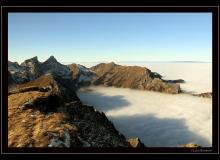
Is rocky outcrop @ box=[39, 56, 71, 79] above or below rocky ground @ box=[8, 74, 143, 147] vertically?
above

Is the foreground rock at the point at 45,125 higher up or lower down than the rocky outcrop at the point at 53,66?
lower down

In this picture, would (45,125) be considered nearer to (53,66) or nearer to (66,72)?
(53,66)

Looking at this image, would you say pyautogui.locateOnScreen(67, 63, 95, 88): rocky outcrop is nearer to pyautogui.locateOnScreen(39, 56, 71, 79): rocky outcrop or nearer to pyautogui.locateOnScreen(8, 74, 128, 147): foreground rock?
pyautogui.locateOnScreen(39, 56, 71, 79): rocky outcrop

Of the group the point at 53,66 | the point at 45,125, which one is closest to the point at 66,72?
the point at 53,66

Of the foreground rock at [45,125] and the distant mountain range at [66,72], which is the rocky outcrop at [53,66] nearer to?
the distant mountain range at [66,72]

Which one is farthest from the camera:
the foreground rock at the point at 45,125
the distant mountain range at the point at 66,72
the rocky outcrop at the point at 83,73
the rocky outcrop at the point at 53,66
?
the rocky outcrop at the point at 83,73

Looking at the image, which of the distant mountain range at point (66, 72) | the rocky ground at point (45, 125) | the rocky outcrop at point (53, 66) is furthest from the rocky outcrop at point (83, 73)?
the rocky ground at point (45, 125)

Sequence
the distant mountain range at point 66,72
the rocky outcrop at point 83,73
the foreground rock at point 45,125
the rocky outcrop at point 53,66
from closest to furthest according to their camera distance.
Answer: the foreground rock at point 45,125, the distant mountain range at point 66,72, the rocky outcrop at point 53,66, the rocky outcrop at point 83,73

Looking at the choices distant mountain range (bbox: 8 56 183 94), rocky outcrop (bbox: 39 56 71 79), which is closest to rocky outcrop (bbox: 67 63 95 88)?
distant mountain range (bbox: 8 56 183 94)
